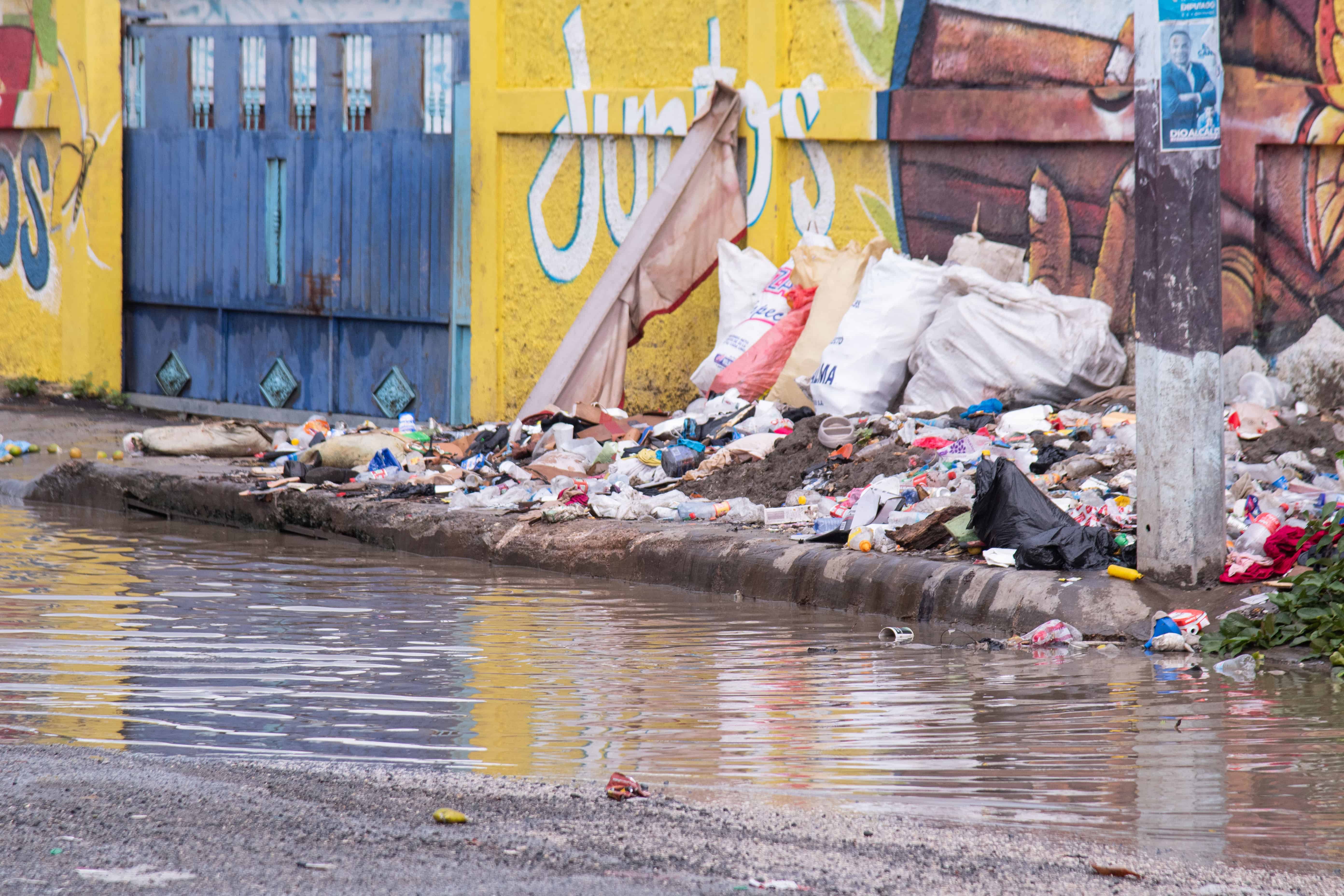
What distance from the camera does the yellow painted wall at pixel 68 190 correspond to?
13273 mm

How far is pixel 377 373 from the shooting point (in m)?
11.9

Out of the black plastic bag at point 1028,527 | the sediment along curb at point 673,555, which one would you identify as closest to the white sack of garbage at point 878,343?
the sediment along curb at point 673,555

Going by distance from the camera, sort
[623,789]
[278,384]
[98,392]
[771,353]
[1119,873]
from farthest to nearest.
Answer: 1. [98,392]
2. [278,384]
3. [771,353]
4. [623,789]
5. [1119,873]

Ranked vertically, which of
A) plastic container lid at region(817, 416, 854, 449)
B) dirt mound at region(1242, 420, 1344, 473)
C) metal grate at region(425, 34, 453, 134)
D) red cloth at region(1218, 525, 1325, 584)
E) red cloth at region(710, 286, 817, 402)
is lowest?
red cloth at region(1218, 525, 1325, 584)

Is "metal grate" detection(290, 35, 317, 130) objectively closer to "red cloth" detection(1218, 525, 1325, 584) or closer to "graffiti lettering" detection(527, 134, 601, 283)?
"graffiti lettering" detection(527, 134, 601, 283)

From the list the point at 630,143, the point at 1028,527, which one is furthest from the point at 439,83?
the point at 1028,527

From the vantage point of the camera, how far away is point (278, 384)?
12.5 metres

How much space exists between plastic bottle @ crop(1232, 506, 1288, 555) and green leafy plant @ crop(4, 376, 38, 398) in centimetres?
1048

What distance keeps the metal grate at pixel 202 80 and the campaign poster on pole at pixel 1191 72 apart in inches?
341

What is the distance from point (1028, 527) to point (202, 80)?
338 inches

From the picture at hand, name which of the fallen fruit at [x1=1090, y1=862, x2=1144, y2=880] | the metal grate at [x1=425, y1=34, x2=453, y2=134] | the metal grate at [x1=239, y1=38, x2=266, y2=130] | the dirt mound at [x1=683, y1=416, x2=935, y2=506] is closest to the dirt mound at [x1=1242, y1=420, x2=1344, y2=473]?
the dirt mound at [x1=683, y1=416, x2=935, y2=506]

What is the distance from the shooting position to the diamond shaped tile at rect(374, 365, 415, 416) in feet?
38.5

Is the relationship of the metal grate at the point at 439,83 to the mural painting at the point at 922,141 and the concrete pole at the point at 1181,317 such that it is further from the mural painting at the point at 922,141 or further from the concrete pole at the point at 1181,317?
the concrete pole at the point at 1181,317

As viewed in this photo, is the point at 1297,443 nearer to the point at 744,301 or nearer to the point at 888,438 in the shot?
the point at 888,438
